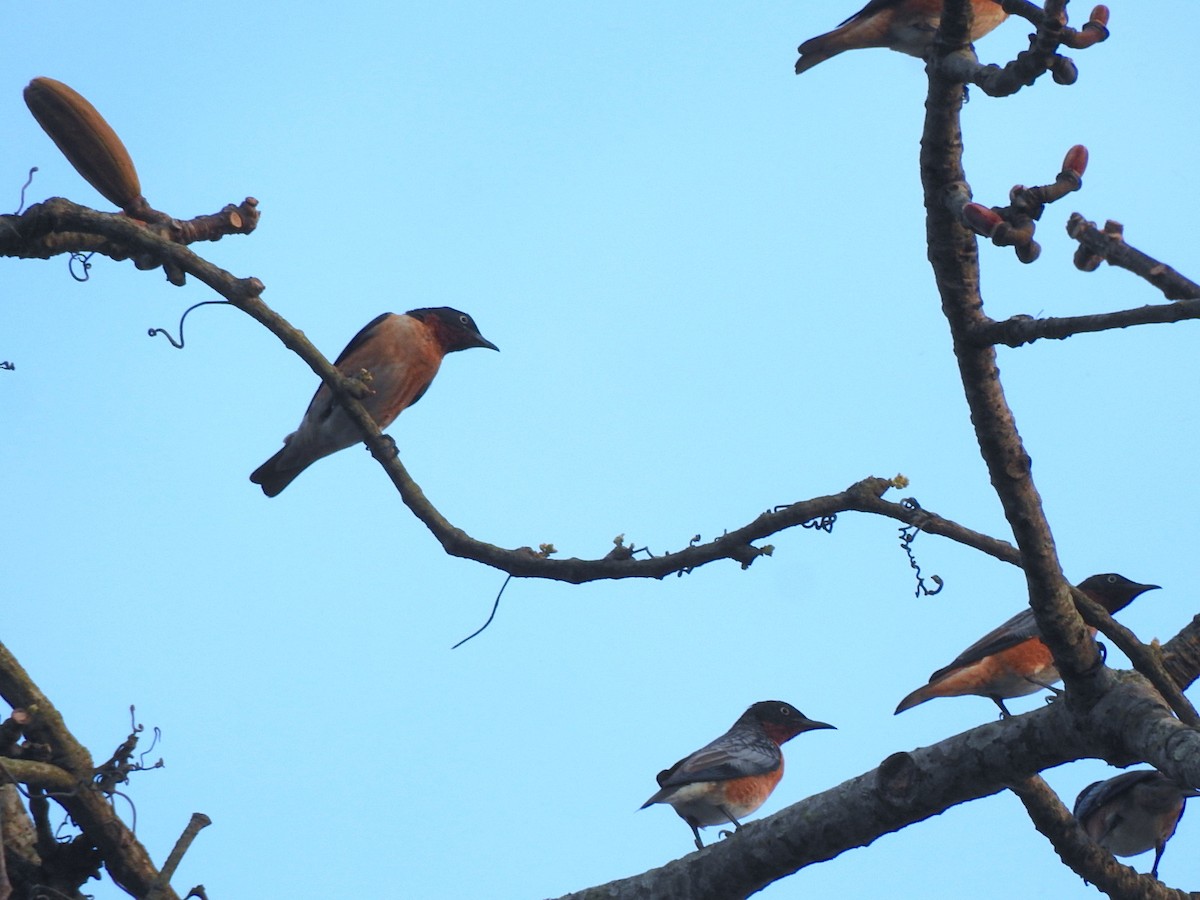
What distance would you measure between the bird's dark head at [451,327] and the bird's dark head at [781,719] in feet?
10.3

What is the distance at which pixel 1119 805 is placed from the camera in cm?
714

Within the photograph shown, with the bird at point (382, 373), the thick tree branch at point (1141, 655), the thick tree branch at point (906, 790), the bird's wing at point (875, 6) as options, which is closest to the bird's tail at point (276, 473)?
the bird at point (382, 373)

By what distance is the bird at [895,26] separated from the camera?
6.11 metres

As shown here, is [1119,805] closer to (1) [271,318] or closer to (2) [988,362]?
(2) [988,362]

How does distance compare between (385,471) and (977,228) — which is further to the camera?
(385,471)

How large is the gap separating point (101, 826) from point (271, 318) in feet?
6.91

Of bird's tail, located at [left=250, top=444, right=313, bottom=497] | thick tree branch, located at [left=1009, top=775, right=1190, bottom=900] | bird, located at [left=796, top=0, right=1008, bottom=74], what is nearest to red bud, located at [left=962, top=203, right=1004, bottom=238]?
thick tree branch, located at [left=1009, top=775, right=1190, bottom=900]

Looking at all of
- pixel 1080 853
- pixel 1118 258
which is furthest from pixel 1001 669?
pixel 1118 258

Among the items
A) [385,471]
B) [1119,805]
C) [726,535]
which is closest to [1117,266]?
[726,535]

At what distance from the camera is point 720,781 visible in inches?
301

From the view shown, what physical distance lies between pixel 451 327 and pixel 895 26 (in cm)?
388

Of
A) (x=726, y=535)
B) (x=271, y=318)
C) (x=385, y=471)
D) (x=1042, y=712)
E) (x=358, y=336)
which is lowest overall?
(x=1042, y=712)

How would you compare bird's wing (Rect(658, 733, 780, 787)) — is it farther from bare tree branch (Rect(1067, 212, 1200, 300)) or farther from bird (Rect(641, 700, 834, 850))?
bare tree branch (Rect(1067, 212, 1200, 300))

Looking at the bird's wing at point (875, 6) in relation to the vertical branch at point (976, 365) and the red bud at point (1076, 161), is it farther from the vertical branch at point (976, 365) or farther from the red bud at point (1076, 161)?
the red bud at point (1076, 161)
